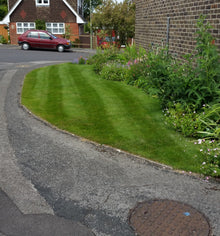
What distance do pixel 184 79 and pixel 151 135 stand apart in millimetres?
1674

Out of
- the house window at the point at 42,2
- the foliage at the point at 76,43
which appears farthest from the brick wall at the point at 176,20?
the house window at the point at 42,2

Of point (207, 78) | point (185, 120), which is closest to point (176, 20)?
point (207, 78)

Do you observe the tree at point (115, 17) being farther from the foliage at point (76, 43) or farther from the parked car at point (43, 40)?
the parked car at point (43, 40)

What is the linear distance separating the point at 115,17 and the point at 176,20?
2300 centimetres

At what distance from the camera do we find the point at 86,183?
4.51 meters

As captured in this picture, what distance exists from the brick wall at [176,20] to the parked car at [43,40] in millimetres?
14453

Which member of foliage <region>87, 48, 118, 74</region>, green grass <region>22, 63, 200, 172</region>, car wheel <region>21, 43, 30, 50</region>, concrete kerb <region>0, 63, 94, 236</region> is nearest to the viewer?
concrete kerb <region>0, 63, 94, 236</region>

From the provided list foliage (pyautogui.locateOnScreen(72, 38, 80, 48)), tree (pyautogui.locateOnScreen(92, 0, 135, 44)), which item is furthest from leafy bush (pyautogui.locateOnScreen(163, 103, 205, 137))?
foliage (pyautogui.locateOnScreen(72, 38, 80, 48))

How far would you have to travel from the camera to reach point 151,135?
20.9 ft

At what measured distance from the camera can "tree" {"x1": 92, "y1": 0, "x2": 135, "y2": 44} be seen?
3231 cm

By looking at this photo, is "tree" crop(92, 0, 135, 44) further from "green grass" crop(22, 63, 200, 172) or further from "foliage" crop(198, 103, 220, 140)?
"foliage" crop(198, 103, 220, 140)

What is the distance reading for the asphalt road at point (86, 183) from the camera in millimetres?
3758

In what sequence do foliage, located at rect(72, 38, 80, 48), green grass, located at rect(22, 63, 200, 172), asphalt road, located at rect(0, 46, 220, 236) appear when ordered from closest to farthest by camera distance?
asphalt road, located at rect(0, 46, 220, 236) < green grass, located at rect(22, 63, 200, 172) < foliage, located at rect(72, 38, 80, 48)

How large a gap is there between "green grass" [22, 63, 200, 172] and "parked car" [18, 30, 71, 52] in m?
16.6
